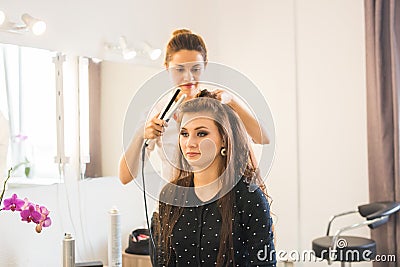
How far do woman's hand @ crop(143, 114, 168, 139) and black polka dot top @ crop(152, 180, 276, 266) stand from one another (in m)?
0.20

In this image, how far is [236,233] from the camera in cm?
114

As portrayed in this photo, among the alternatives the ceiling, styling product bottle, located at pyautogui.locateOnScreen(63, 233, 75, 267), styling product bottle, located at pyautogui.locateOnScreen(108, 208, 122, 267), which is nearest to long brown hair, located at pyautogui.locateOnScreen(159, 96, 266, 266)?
styling product bottle, located at pyautogui.locateOnScreen(63, 233, 75, 267)

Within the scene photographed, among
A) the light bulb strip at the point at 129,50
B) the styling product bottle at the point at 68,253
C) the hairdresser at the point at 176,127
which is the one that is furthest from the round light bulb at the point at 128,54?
the hairdresser at the point at 176,127

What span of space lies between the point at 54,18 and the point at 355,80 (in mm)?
1487

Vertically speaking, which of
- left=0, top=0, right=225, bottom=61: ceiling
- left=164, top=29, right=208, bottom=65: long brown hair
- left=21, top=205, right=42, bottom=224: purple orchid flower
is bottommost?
left=21, top=205, right=42, bottom=224: purple orchid flower

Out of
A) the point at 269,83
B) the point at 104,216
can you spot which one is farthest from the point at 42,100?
the point at 269,83

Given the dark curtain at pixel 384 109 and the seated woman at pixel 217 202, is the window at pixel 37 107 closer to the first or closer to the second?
the seated woman at pixel 217 202

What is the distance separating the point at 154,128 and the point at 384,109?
5.85 feet

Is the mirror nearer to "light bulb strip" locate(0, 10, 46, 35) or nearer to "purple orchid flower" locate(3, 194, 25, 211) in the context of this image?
"light bulb strip" locate(0, 10, 46, 35)

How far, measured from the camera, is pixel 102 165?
7.57 feet

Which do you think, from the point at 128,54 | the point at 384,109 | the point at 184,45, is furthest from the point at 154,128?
the point at 384,109

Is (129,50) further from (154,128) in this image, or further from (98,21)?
(154,128)

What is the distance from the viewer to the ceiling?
6.63 ft

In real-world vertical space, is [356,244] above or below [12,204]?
below
